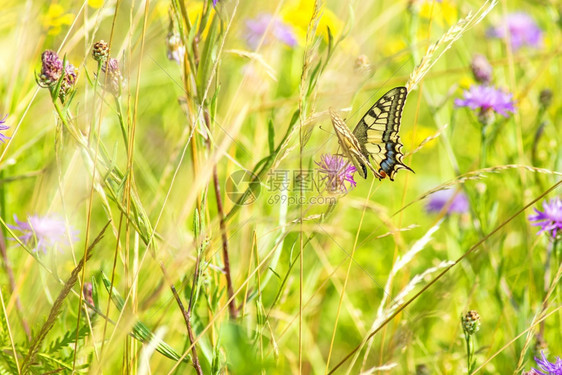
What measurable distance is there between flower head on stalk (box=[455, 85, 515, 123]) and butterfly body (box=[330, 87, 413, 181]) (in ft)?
1.30

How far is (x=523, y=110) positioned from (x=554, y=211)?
1258mm

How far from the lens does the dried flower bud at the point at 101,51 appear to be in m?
0.94

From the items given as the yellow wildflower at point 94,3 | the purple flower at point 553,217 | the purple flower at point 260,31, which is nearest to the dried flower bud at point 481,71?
the purple flower at point 553,217

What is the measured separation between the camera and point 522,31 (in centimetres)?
263

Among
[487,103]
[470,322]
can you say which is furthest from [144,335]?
[487,103]

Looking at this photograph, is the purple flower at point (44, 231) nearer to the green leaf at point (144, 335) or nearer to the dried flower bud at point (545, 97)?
the green leaf at point (144, 335)

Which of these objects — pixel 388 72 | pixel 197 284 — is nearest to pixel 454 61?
pixel 388 72

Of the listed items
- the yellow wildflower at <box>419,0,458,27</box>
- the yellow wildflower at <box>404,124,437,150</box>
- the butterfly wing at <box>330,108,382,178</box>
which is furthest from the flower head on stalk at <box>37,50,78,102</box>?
the yellow wildflower at <box>404,124,437,150</box>

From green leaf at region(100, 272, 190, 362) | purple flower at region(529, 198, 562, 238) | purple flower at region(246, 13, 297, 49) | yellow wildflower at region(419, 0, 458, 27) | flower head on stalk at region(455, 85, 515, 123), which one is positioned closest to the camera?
green leaf at region(100, 272, 190, 362)

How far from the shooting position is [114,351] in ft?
2.49

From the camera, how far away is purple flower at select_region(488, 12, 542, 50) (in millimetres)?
2531

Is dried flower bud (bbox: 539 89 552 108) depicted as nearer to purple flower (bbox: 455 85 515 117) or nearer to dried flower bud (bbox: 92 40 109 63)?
purple flower (bbox: 455 85 515 117)

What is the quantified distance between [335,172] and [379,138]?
25 centimetres

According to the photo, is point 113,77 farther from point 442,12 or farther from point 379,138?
point 442,12
